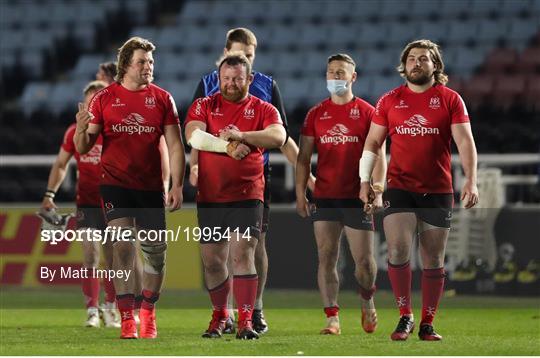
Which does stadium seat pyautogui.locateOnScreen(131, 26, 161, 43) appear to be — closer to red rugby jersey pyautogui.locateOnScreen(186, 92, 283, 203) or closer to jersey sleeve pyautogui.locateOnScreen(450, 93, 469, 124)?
red rugby jersey pyautogui.locateOnScreen(186, 92, 283, 203)

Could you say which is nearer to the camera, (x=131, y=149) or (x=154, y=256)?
(x=131, y=149)

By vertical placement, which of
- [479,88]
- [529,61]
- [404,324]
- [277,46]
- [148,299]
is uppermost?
[277,46]

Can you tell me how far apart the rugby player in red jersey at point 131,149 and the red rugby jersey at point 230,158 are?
21 centimetres

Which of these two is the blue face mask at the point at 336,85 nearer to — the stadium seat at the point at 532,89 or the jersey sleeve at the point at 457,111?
the jersey sleeve at the point at 457,111

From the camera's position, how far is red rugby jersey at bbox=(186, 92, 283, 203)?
8164 mm

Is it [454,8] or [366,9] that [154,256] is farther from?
[366,9]

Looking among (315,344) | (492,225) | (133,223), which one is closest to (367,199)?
(315,344)

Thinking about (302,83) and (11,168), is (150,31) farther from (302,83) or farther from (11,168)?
(11,168)

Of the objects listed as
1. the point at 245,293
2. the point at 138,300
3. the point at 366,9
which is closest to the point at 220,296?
the point at 245,293

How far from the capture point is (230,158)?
8164mm

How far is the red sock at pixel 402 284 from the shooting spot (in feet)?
27.1

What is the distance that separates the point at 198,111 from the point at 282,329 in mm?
2106

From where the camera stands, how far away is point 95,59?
2142 cm

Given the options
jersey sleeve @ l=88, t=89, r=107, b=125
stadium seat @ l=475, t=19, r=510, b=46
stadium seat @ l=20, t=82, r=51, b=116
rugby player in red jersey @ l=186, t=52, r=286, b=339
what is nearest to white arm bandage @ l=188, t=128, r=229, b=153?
rugby player in red jersey @ l=186, t=52, r=286, b=339
